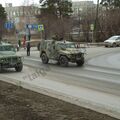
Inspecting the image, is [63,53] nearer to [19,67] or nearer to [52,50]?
[52,50]

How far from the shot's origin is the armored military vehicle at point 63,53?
22.9 meters

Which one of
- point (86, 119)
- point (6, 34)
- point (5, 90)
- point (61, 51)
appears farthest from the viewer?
point (6, 34)

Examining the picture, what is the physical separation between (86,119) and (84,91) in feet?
15.3

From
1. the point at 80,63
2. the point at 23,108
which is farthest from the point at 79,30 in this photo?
the point at 23,108

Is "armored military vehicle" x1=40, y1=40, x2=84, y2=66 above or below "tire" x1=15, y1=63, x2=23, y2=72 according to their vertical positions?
above

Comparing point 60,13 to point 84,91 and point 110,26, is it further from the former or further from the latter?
point 84,91

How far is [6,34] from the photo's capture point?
269 feet

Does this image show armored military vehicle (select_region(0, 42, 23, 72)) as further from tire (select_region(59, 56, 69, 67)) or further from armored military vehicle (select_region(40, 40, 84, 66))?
armored military vehicle (select_region(40, 40, 84, 66))

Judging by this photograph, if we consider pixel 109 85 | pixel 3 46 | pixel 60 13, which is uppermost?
pixel 60 13

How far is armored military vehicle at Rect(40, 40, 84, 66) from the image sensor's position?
2294 cm

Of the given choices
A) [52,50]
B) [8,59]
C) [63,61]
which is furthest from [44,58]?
[8,59]

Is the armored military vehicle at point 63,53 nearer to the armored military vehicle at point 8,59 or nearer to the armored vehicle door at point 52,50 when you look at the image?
the armored vehicle door at point 52,50

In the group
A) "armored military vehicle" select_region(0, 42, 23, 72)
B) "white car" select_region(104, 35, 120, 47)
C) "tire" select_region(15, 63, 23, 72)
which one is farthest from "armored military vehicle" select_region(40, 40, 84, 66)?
"white car" select_region(104, 35, 120, 47)

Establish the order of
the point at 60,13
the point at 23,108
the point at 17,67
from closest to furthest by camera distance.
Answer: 1. the point at 23,108
2. the point at 17,67
3. the point at 60,13
